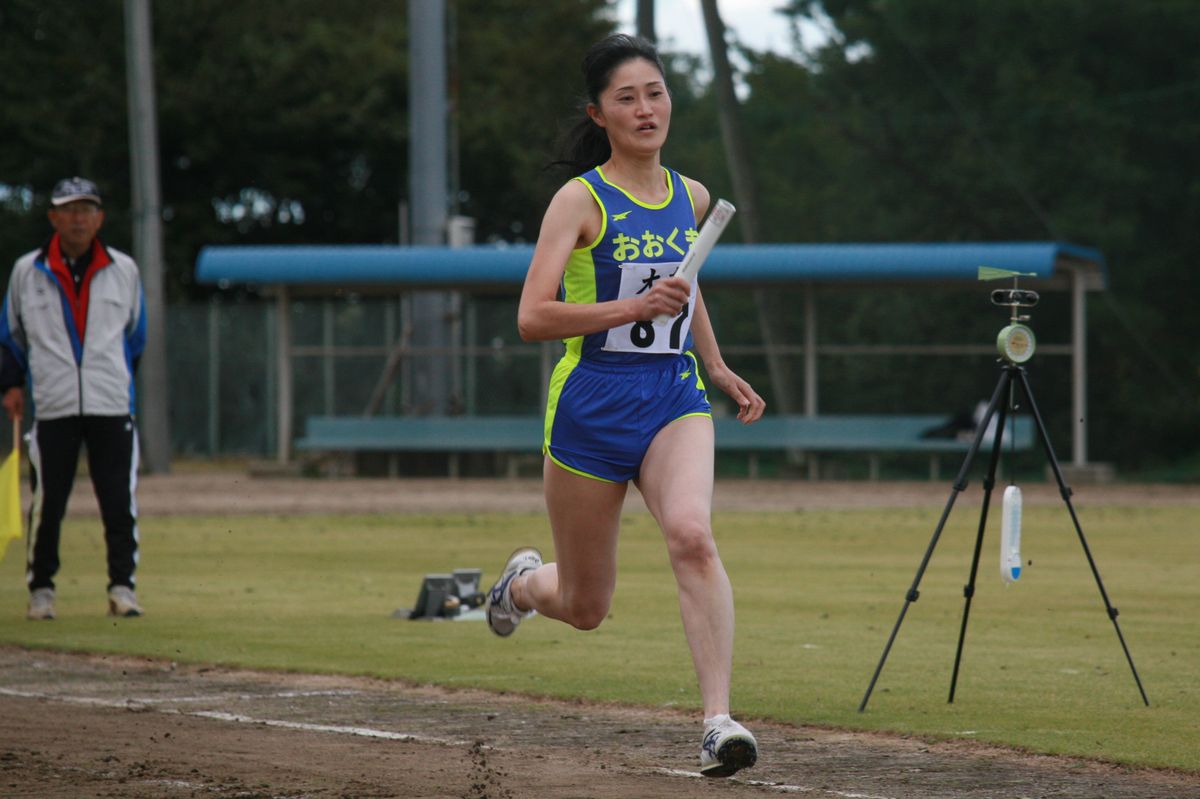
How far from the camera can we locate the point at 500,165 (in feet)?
172

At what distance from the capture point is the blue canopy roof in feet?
103

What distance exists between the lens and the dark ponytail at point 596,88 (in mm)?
6973

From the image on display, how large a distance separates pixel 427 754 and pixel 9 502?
5.57 metres

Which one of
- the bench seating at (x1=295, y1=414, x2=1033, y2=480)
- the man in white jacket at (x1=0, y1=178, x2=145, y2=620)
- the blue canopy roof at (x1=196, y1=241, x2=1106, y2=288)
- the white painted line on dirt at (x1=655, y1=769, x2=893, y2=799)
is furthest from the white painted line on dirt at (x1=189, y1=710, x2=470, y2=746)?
the blue canopy roof at (x1=196, y1=241, x2=1106, y2=288)

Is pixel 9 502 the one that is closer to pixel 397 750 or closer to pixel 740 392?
pixel 397 750

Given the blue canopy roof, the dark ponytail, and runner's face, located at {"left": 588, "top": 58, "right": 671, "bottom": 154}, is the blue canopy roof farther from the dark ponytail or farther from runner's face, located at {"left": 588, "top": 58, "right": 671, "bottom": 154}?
runner's face, located at {"left": 588, "top": 58, "right": 671, "bottom": 154}

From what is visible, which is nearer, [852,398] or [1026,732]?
[1026,732]

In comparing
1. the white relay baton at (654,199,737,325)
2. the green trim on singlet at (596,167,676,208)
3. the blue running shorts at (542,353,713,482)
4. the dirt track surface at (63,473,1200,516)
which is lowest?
the dirt track surface at (63,473,1200,516)

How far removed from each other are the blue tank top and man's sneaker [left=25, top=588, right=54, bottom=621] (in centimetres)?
651

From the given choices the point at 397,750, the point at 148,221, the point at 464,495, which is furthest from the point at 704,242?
the point at 148,221

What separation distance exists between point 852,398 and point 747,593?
24.6 m

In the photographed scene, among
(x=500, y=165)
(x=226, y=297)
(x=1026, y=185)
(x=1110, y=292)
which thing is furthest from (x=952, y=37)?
(x=226, y=297)

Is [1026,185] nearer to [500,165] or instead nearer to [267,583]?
[500,165]

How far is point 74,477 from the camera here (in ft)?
39.9
